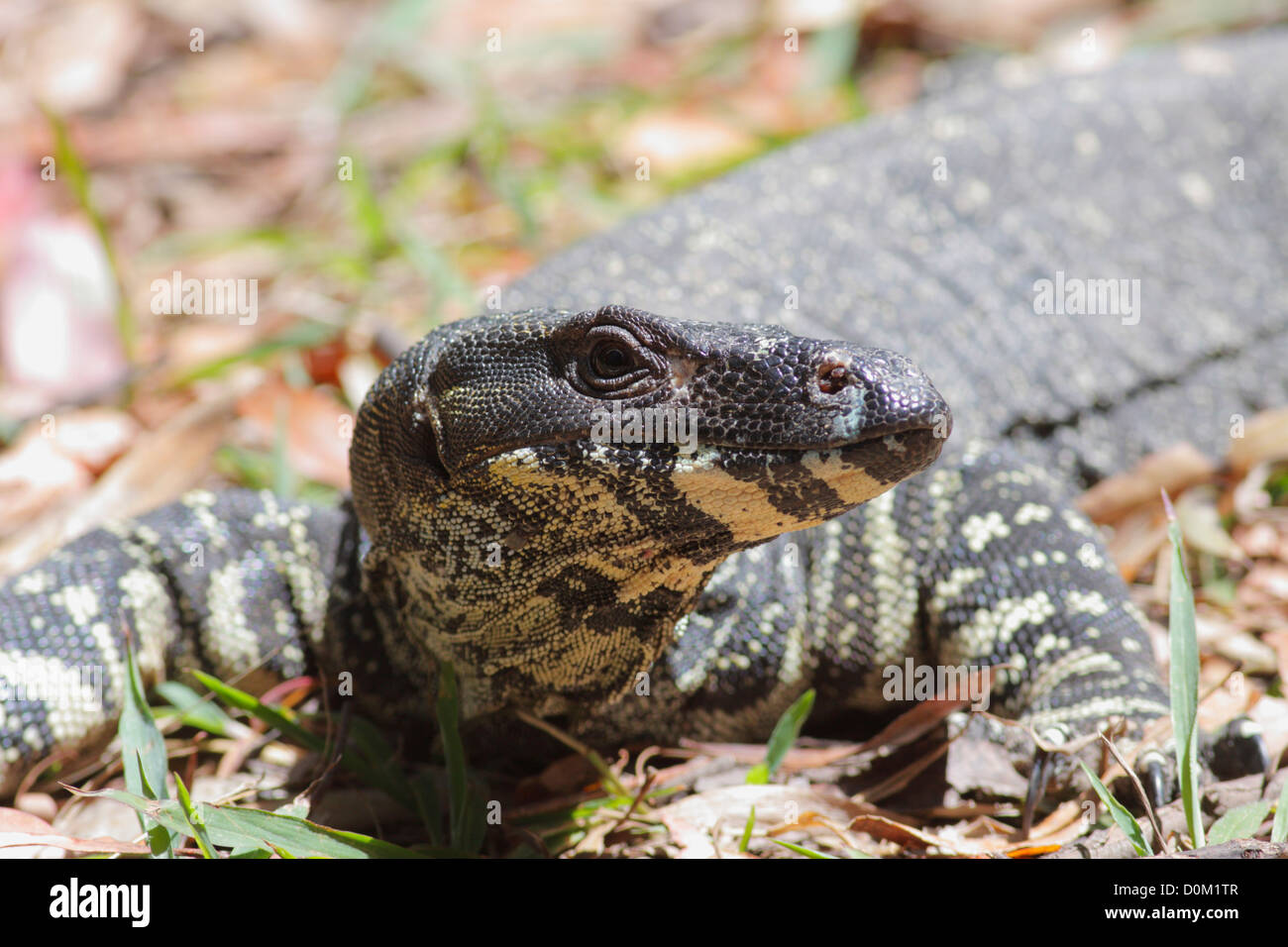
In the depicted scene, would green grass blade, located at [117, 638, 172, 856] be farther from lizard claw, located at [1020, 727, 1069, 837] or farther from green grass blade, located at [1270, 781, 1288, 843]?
green grass blade, located at [1270, 781, 1288, 843]

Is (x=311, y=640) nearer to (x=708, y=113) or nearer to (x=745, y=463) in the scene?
(x=745, y=463)

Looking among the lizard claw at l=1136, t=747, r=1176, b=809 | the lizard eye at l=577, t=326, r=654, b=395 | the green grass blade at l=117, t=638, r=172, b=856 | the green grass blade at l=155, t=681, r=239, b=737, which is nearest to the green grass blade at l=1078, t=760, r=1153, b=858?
the lizard claw at l=1136, t=747, r=1176, b=809

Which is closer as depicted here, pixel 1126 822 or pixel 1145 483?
pixel 1126 822

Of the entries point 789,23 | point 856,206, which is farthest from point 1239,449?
point 789,23

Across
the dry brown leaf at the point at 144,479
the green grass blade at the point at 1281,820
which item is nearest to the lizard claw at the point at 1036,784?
the green grass blade at the point at 1281,820

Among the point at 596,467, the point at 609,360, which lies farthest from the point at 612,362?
the point at 596,467

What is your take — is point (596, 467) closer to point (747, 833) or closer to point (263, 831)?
point (747, 833)

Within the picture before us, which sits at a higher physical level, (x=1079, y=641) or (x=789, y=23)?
(x=789, y=23)
